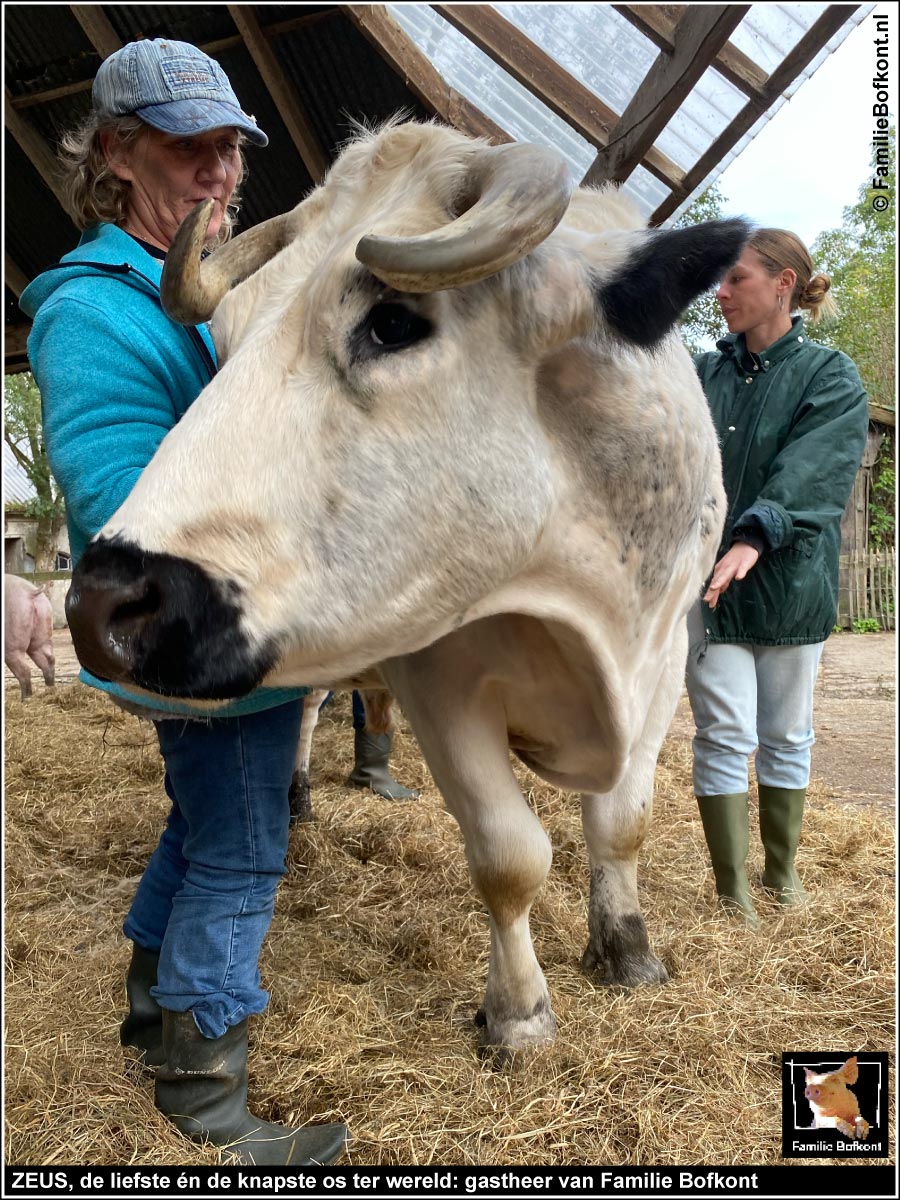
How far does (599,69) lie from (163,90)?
2.96m

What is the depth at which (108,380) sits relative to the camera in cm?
191

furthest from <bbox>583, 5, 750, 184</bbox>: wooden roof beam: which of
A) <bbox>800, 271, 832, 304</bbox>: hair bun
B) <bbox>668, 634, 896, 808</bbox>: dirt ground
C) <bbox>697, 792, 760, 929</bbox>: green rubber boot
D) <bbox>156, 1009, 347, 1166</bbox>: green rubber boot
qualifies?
<bbox>156, 1009, 347, 1166</bbox>: green rubber boot

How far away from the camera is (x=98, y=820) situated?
16.0ft

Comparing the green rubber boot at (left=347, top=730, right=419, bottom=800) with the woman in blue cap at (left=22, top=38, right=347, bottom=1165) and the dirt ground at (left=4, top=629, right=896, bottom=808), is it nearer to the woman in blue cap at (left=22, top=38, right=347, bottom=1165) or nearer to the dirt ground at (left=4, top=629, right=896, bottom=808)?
the dirt ground at (left=4, top=629, right=896, bottom=808)

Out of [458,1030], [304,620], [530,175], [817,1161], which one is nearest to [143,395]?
[304,620]

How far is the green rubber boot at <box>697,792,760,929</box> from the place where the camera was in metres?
3.55

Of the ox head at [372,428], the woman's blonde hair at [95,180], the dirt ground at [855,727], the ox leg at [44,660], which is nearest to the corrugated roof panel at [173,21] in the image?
the woman's blonde hair at [95,180]

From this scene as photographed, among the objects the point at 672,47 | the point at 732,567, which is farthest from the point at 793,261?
the point at 732,567

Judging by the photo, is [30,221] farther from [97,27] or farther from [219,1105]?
[219,1105]

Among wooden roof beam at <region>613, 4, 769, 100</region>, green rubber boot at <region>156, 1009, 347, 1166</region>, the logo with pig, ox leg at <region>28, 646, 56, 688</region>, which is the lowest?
ox leg at <region>28, 646, 56, 688</region>

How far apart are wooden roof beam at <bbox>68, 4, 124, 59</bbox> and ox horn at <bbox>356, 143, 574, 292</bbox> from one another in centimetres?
427

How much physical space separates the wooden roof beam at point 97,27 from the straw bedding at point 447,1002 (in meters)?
4.34

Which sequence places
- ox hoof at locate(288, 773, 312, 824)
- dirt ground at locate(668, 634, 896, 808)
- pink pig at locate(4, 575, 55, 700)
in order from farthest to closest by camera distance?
1. pink pig at locate(4, 575, 55, 700)
2. dirt ground at locate(668, 634, 896, 808)
3. ox hoof at locate(288, 773, 312, 824)

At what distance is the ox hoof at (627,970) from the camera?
2.88 meters
